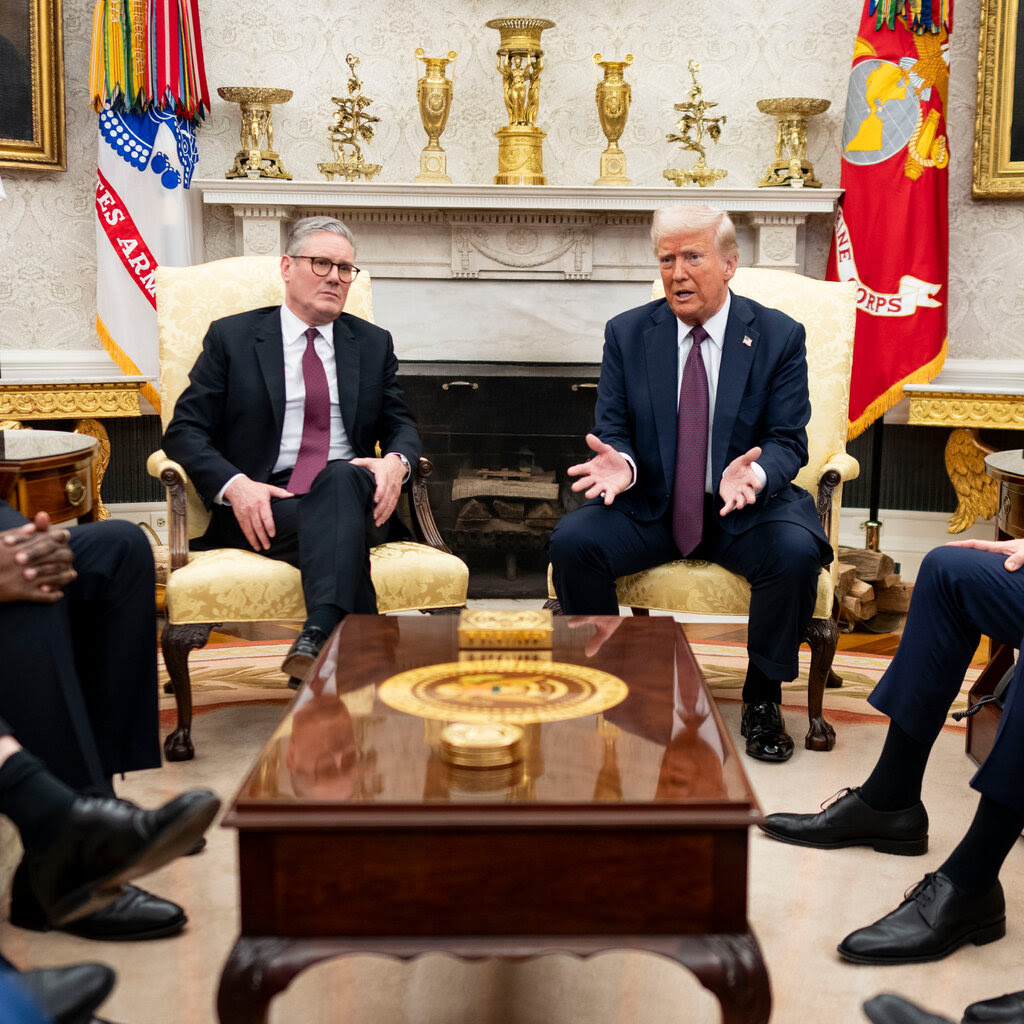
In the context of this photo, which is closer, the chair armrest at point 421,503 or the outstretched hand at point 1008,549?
the outstretched hand at point 1008,549

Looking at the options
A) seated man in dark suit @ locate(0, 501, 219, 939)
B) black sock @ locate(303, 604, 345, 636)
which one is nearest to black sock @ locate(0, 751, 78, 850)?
seated man in dark suit @ locate(0, 501, 219, 939)

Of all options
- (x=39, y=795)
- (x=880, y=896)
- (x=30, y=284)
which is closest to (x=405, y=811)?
(x=39, y=795)

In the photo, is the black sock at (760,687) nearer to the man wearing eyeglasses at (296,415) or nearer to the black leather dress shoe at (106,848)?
the man wearing eyeglasses at (296,415)

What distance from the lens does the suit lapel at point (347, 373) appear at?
3.21 meters

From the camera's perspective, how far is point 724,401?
3.01m

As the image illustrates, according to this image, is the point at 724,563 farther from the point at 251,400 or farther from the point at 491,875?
the point at 491,875

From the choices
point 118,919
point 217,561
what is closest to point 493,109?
point 217,561

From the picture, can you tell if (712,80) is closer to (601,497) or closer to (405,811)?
(601,497)

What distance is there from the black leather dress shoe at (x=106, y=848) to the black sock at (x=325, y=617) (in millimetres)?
1011

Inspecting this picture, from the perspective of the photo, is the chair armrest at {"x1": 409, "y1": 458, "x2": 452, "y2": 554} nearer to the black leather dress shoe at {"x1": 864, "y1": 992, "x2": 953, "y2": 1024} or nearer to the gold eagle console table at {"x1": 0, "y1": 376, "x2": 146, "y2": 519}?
the gold eagle console table at {"x1": 0, "y1": 376, "x2": 146, "y2": 519}

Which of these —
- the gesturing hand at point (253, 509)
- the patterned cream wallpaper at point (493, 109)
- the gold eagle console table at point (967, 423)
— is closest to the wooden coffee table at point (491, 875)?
the gesturing hand at point (253, 509)

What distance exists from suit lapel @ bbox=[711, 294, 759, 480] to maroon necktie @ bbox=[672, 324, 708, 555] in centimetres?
3

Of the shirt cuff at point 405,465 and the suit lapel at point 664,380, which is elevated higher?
the suit lapel at point 664,380

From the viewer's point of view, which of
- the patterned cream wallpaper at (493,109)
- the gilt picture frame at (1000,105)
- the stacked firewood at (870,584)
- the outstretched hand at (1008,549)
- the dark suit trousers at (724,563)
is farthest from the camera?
the patterned cream wallpaper at (493,109)
